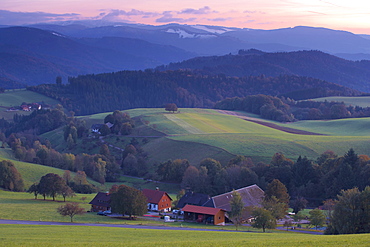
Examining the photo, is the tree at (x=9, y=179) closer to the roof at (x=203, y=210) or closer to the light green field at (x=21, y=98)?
the roof at (x=203, y=210)

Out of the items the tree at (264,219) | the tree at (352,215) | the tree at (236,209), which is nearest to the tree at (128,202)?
the tree at (236,209)

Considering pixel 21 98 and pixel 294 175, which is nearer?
pixel 294 175

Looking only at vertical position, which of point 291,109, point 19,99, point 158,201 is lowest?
point 158,201

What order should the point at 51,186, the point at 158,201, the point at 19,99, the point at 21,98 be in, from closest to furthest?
the point at 51,186, the point at 158,201, the point at 19,99, the point at 21,98

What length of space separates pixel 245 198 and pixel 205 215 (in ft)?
25.5

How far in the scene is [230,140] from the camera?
8575cm

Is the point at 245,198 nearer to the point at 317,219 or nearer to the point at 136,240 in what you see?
the point at 317,219

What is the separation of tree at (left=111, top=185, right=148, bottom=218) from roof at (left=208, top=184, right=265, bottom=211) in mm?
8468

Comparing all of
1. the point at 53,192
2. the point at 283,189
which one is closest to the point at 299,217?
the point at 283,189

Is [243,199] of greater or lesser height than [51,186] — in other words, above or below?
below

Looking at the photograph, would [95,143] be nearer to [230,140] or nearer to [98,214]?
[230,140]

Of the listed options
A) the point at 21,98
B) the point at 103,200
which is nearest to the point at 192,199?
the point at 103,200

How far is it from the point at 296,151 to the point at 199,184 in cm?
2093

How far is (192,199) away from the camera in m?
53.9
